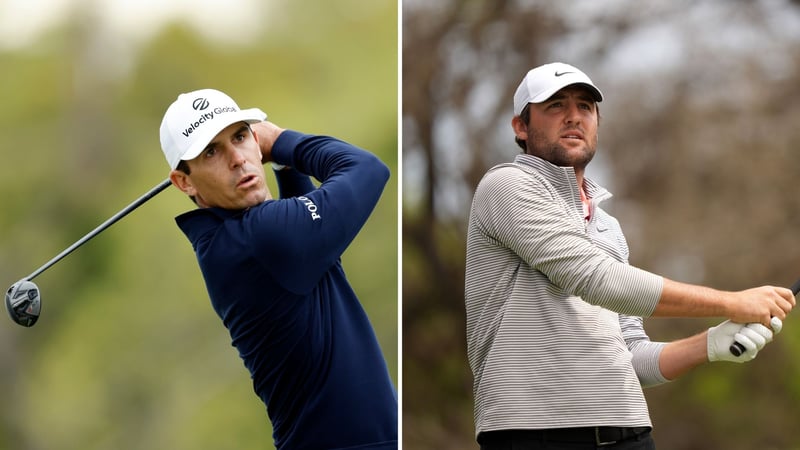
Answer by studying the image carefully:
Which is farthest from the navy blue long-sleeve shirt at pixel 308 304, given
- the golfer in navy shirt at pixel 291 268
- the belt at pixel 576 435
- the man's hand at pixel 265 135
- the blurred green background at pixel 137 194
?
the blurred green background at pixel 137 194

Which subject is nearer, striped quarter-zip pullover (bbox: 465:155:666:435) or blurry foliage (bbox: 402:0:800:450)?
striped quarter-zip pullover (bbox: 465:155:666:435)

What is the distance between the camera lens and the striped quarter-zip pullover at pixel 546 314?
59.6 inches

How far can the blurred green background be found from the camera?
3895 millimetres

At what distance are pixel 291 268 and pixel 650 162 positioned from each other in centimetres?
289

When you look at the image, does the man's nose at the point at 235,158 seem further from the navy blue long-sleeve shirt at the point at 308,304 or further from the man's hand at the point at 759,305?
the man's hand at the point at 759,305

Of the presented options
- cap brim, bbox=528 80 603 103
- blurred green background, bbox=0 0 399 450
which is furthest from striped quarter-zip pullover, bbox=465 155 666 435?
blurred green background, bbox=0 0 399 450

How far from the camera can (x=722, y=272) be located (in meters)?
4.08

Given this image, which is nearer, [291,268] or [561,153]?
[291,268]

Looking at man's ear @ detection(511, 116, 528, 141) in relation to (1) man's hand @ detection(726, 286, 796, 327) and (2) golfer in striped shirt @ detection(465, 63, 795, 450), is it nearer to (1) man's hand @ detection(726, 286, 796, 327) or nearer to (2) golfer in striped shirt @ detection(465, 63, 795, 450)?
(2) golfer in striped shirt @ detection(465, 63, 795, 450)

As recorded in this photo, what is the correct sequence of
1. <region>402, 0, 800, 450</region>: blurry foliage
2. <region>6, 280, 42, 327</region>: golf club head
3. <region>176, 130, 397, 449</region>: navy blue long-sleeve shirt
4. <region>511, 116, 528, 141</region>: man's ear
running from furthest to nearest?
<region>402, 0, 800, 450</region>: blurry foliage < <region>6, 280, 42, 327</region>: golf club head < <region>511, 116, 528, 141</region>: man's ear < <region>176, 130, 397, 449</region>: navy blue long-sleeve shirt

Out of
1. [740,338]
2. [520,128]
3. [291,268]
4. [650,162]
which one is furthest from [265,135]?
[650,162]

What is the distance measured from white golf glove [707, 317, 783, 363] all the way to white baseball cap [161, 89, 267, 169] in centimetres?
83

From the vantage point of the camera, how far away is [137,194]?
412 centimetres

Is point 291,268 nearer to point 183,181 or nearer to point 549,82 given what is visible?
point 183,181
